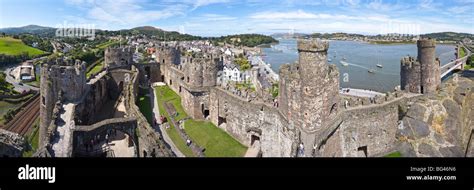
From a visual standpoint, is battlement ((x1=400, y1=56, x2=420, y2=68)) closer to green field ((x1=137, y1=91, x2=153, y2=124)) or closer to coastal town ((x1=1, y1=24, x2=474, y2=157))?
coastal town ((x1=1, y1=24, x2=474, y2=157))

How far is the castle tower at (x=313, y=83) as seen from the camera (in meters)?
9.50

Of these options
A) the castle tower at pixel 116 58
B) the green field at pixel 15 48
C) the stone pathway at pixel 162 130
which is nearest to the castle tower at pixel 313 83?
the stone pathway at pixel 162 130

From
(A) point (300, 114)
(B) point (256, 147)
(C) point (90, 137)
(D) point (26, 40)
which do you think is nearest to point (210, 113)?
(B) point (256, 147)

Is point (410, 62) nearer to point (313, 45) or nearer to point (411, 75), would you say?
point (411, 75)

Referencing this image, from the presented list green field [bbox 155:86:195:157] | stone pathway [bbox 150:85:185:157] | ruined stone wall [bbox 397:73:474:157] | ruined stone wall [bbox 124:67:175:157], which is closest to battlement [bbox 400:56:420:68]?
ruined stone wall [bbox 397:73:474:157]

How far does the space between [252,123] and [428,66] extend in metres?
8.20

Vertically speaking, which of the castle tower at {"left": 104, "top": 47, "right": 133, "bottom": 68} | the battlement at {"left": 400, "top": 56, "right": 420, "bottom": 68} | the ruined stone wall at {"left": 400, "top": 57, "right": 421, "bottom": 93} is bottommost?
the ruined stone wall at {"left": 400, "top": 57, "right": 421, "bottom": 93}

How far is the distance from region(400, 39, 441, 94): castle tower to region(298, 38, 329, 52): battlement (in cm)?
731

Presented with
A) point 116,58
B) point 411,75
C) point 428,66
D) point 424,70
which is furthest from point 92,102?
point 428,66

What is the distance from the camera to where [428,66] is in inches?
559

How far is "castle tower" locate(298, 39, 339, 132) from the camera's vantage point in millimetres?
9500
